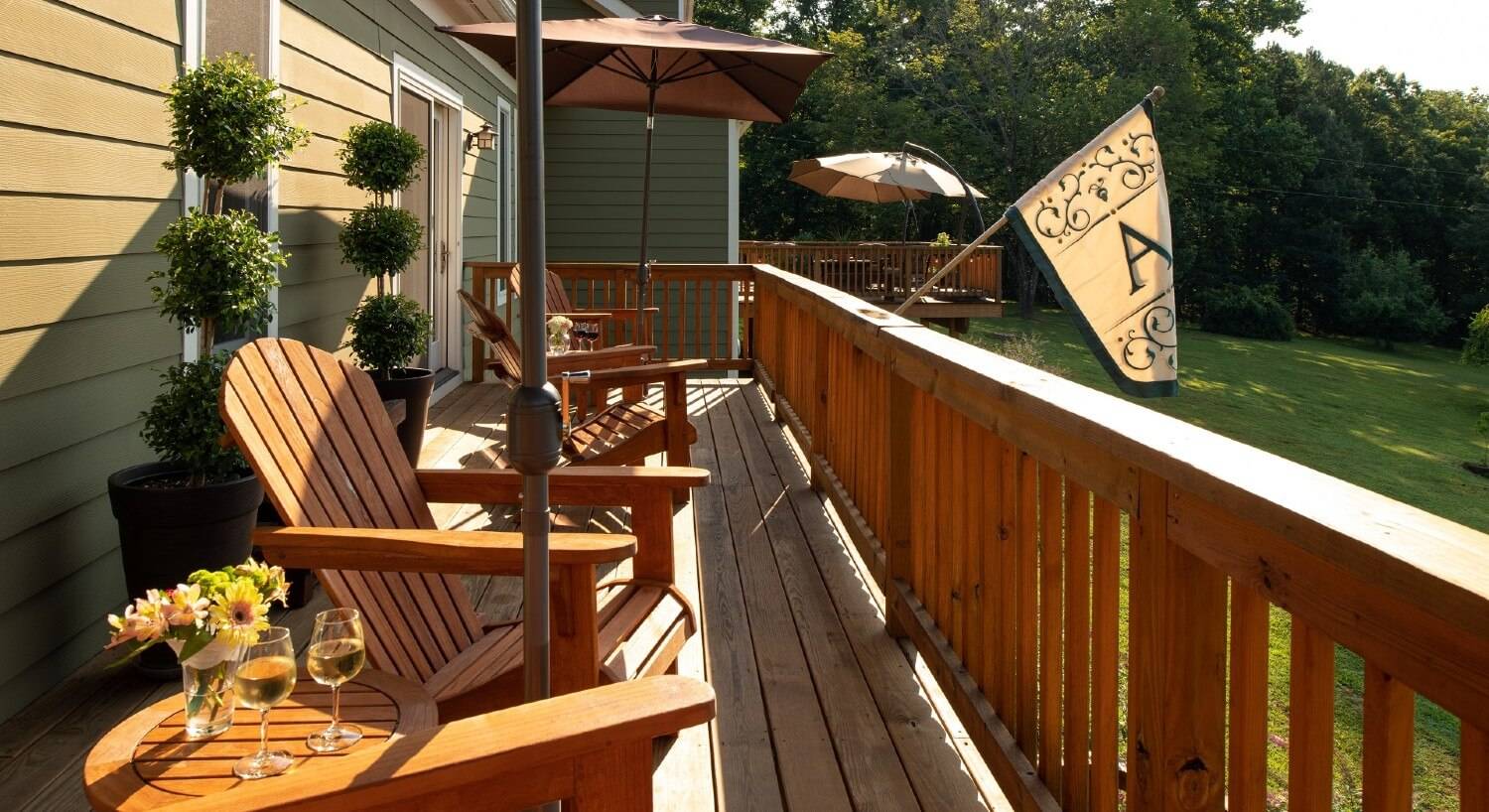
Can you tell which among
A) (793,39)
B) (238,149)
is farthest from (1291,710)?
(793,39)

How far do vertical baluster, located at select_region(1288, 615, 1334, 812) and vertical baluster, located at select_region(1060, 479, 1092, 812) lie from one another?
2.21 ft

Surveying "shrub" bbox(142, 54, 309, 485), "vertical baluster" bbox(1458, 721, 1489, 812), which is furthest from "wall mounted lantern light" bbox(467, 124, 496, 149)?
"vertical baluster" bbox(1458, 721, 1489, 812)

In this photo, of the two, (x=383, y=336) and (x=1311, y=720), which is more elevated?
(x=383, y=336)

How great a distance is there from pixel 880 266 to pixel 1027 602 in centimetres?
1514

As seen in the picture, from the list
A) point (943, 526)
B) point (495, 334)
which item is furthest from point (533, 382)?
point (495, 334)

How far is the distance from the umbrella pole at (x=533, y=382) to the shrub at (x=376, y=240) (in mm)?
4298

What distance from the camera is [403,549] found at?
2.10 meters

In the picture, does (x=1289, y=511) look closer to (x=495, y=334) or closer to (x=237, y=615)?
(x=237, y=615)

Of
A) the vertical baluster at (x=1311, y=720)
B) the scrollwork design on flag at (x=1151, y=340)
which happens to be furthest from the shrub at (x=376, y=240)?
the vertical baluster at (x=1311, y=720)

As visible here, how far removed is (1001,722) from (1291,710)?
1.10 metres

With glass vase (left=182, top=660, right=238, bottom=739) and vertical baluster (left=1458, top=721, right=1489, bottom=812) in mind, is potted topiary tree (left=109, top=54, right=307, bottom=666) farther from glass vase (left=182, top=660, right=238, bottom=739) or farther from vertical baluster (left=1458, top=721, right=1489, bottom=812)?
vertical baluster (left=1458, top=721, right=1489, bottom=812)

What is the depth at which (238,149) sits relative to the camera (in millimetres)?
3537

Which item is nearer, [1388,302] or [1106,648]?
[1106,648]

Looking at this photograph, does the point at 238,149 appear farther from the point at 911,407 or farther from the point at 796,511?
the point at 796,511
